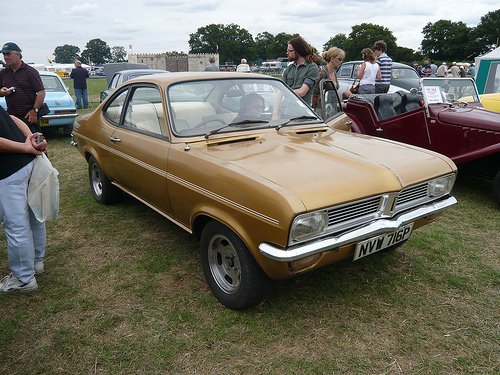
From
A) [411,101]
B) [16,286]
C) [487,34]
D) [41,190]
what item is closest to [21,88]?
[41,190]

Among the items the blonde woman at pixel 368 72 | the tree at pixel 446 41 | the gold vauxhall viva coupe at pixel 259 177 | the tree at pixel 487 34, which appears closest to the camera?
the gold vauxhall viva coupe at pixel 259 177

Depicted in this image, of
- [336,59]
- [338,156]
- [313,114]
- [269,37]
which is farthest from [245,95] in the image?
[269,37]

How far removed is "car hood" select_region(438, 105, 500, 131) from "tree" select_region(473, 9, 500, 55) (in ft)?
250

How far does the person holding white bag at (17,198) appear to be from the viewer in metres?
2.83

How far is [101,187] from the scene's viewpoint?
190 inches

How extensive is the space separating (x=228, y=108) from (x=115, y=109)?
156 centimetres

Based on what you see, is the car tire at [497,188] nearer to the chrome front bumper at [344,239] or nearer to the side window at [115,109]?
the chrome front bumper at [344,239]

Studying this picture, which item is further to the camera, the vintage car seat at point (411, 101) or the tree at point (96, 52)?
the tree at point (96, 52)

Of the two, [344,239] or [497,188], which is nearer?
[344,239]

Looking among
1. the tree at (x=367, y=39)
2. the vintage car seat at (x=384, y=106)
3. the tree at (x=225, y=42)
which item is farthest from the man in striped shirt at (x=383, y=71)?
the tree at (x=225, y=42)

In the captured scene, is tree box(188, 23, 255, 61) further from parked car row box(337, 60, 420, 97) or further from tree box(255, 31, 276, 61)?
parked car row box(337, 60, 420, 97)

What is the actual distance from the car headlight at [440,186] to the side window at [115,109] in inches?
123

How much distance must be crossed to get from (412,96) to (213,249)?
478 cm

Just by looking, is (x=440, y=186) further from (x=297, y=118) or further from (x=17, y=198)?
(x=17, y=198)
